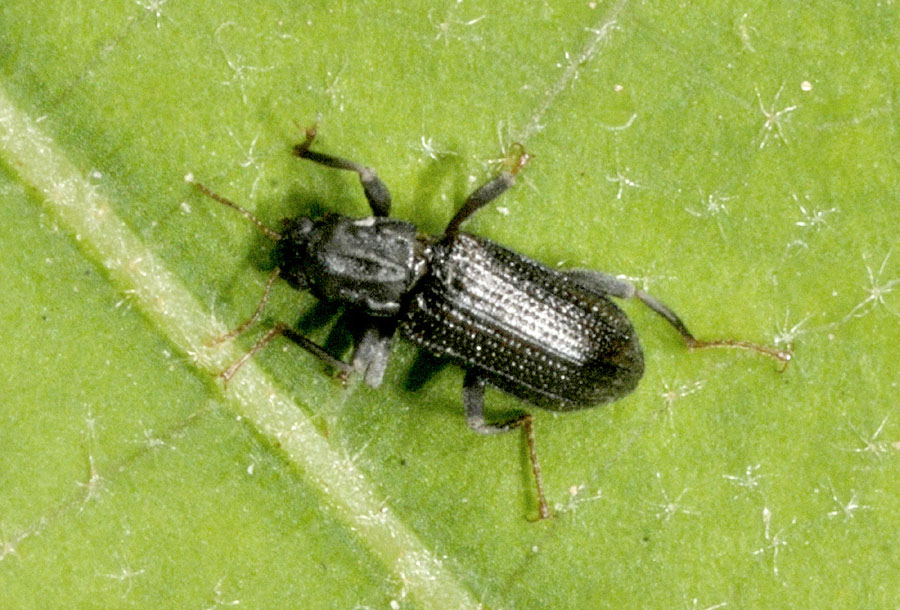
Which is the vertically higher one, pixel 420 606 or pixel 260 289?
pixel 260 289

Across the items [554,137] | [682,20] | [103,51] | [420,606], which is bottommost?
[420,606]

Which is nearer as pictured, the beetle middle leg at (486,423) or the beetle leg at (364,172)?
the beetle leg at (364,172)

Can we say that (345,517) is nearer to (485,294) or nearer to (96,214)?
(485,294)

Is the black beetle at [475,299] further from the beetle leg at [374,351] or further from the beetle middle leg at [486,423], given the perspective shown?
the beetle middle leg at [486,423]

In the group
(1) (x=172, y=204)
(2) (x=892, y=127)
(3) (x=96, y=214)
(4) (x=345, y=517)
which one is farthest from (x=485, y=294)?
(2) (x=892, y=127)

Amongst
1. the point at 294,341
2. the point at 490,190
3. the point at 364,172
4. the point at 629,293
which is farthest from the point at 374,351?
the point at 629,293

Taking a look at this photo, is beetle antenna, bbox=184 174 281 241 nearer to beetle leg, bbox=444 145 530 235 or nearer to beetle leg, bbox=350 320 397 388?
beetle leg, bbox=350 320 397 388

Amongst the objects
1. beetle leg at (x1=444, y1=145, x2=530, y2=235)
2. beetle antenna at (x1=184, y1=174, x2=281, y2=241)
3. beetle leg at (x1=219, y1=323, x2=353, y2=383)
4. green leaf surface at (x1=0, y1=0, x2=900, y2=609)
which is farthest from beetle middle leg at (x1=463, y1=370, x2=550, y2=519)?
beetle antenna at (x1=184, y1=174, x2=281, y2=241)

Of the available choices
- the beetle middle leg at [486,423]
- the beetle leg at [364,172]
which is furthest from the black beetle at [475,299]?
the beetle middle leg at [486,423]
